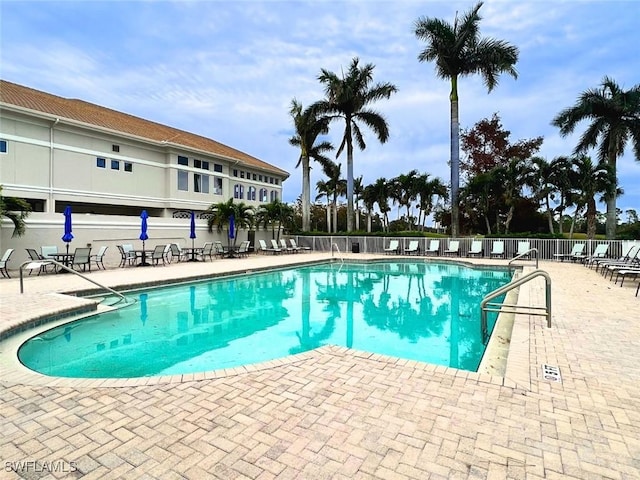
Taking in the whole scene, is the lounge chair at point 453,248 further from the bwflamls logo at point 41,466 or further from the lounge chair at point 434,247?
the bwflamls logo at point 41,466

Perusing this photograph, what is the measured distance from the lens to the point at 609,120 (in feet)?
67.2

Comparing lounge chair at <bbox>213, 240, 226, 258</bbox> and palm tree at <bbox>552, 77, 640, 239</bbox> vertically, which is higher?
palm tree at <bbox>552, 77, 640, 239</bbox>

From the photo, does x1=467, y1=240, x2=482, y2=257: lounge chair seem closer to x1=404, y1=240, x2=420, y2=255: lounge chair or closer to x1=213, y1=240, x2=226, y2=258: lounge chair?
x1=404, y1=240, x2=420, y2=255: lounge chair

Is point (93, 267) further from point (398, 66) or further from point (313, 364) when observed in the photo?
point (398, 66)

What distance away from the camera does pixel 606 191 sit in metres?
19.0

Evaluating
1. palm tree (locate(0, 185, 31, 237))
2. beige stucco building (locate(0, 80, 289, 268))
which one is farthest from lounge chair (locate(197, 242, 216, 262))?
palm tree (locate(0, 185, 31, 237))

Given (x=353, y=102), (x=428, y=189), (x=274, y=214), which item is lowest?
(x=274, y=214)

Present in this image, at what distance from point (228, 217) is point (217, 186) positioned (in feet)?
23.5

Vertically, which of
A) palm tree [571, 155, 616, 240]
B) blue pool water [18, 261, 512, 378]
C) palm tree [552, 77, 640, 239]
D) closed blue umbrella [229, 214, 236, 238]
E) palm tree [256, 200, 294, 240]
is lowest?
blue pool water [18, 261, 512, 378]

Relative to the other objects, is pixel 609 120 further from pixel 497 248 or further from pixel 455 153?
pixel 497 248

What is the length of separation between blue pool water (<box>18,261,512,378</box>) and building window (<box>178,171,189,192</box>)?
47.7 feet

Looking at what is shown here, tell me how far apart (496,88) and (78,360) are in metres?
24.1

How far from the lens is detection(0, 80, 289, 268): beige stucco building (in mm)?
16156

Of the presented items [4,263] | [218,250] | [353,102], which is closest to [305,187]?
[353,102]
